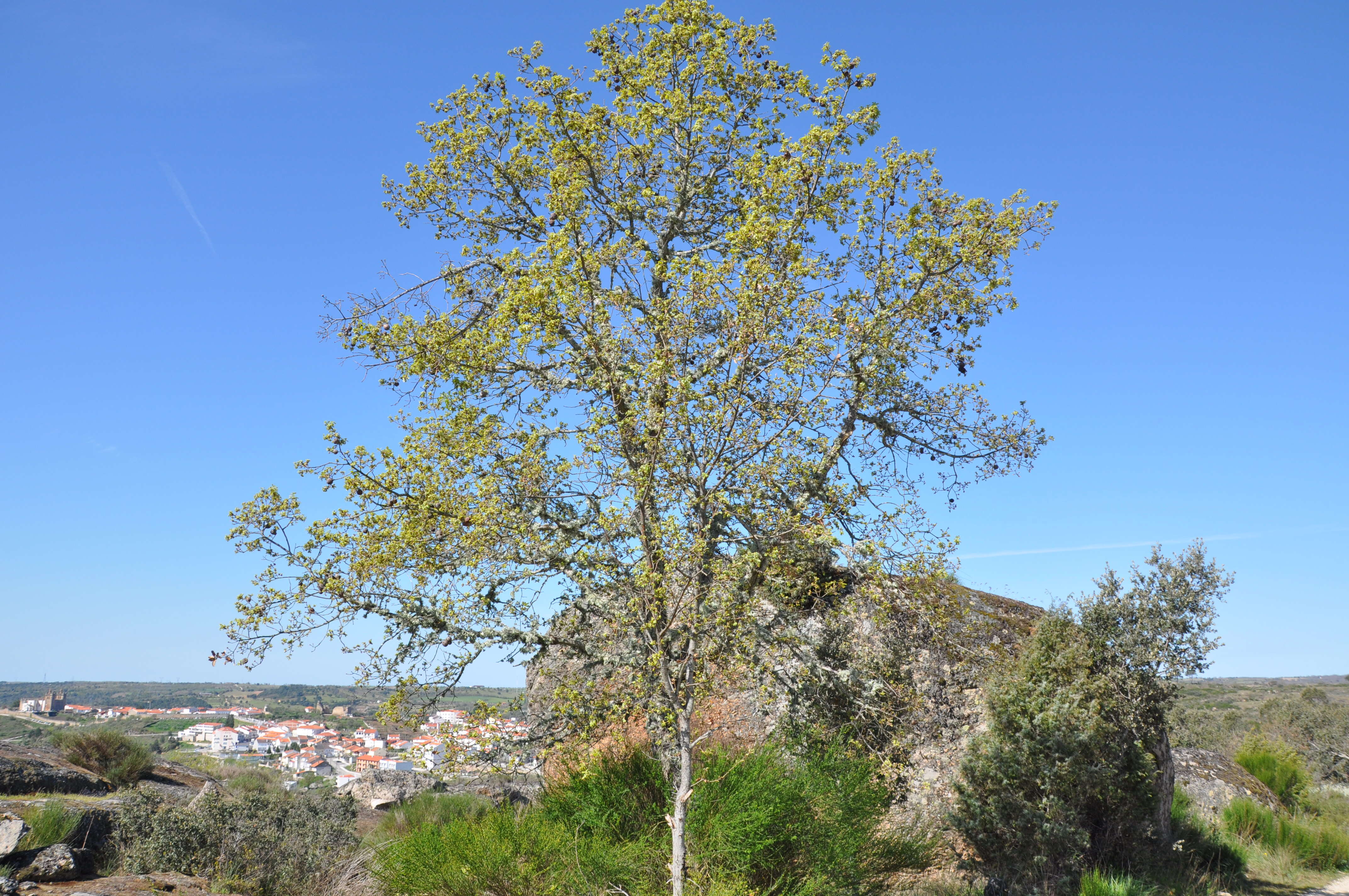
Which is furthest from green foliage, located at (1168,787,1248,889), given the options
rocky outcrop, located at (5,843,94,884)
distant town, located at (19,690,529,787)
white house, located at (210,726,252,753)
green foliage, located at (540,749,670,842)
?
white house, located at (210,726,252,753)

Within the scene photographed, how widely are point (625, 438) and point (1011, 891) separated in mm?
6546

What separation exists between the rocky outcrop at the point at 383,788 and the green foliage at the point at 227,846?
6.18 metres

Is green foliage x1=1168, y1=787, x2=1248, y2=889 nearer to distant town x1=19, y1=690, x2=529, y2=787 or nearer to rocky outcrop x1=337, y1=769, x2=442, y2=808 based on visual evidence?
distant town x1=19, y1=690, x2=529, y2=787

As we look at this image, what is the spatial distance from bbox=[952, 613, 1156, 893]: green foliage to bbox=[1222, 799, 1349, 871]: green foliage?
14.9ft

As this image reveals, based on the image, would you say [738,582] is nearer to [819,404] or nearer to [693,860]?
[819,404]

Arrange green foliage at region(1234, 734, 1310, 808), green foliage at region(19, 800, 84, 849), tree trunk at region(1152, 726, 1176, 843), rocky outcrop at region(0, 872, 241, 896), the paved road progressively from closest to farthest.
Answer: rocky outcrop at region(0, 872, 241, 896)
green foliage at region(19, 800, 84, 849)
tree trunk at region(1152, 726, 1176, 843)
the paved road
green foliage at region(1234, 734, 1310, 808)

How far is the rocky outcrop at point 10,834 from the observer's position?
7477 mm

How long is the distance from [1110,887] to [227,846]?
907 centimetres

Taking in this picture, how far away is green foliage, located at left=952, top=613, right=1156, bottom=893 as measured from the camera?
8.45m

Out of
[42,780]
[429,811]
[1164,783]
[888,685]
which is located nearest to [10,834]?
[42,780]

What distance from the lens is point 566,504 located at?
888 cm

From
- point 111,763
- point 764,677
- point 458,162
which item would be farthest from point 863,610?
point 111,763

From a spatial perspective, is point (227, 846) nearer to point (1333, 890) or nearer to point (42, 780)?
point (42, 780)

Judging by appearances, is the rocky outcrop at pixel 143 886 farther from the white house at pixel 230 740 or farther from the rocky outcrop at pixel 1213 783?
the white house at pixel 230 740
